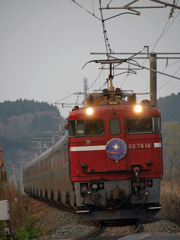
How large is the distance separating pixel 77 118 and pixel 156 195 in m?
3.22

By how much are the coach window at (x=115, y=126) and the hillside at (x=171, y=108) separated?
14166 centimetres

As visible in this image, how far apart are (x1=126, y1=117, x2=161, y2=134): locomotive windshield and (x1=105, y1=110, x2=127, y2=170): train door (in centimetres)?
25

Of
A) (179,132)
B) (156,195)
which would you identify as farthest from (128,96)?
(179,132)

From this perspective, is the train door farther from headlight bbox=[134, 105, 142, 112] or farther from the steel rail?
the steel rail

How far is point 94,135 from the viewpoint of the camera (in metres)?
12.2

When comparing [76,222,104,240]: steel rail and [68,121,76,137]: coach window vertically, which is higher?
[68,121,76,137]: coach window

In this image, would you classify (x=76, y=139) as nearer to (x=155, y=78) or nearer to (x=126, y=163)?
Answer: (x=126, y=163)

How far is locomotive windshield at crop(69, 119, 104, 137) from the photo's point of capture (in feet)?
40.2

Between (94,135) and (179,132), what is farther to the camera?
(179,132)

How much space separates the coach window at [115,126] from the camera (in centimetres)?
1216

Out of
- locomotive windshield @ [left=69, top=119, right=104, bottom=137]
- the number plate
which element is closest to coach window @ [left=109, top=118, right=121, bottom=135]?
locomotive windshield @ [left=69, top=119, right=104, bottom=137]

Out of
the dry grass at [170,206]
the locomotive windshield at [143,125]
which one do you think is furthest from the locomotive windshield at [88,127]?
the dry grass at [170,206]

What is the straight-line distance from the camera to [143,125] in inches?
485

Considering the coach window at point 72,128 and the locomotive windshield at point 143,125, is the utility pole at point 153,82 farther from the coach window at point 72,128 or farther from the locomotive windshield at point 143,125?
the coach window at point 72,128
